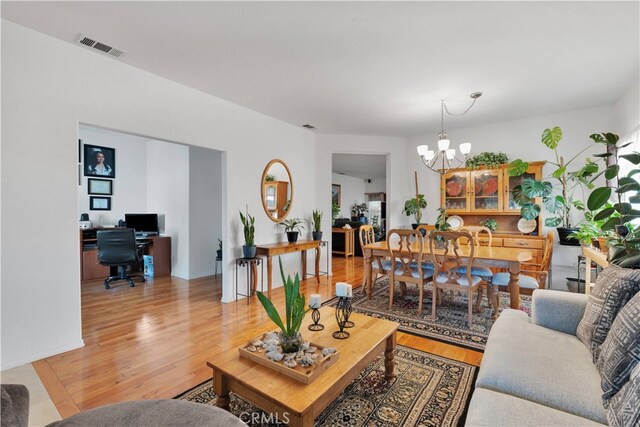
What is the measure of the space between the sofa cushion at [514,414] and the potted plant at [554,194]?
3.72m

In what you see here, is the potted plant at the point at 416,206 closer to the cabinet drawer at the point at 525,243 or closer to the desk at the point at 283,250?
the cabinet drawer at the point at 525,243

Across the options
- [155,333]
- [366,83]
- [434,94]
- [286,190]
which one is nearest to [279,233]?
[286,190]

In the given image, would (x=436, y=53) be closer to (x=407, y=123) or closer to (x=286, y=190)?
(x=407, y=123)

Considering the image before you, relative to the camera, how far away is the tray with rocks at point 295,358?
4.65 feet

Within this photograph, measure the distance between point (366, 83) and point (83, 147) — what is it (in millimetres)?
4935

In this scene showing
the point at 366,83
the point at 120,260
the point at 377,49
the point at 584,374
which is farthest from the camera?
the point at 120,260

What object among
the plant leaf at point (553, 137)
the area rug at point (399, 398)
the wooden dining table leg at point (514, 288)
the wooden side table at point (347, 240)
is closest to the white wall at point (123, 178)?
the wooden side table at point (347, 240)

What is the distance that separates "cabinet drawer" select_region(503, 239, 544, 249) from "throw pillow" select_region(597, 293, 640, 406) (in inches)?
139

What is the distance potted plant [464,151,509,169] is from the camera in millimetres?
4664

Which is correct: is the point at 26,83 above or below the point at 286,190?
above

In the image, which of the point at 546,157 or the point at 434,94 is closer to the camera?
the point at 434,94

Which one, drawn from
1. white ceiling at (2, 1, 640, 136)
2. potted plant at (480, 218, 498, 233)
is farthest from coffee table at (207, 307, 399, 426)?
potted plant at (480, 218, 498, 233)

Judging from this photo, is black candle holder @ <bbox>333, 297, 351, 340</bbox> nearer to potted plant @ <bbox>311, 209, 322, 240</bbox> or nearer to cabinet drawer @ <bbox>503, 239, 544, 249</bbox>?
potted plant @ <bbox>311, 209, 322, 240</bbox>

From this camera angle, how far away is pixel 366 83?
3.22m
